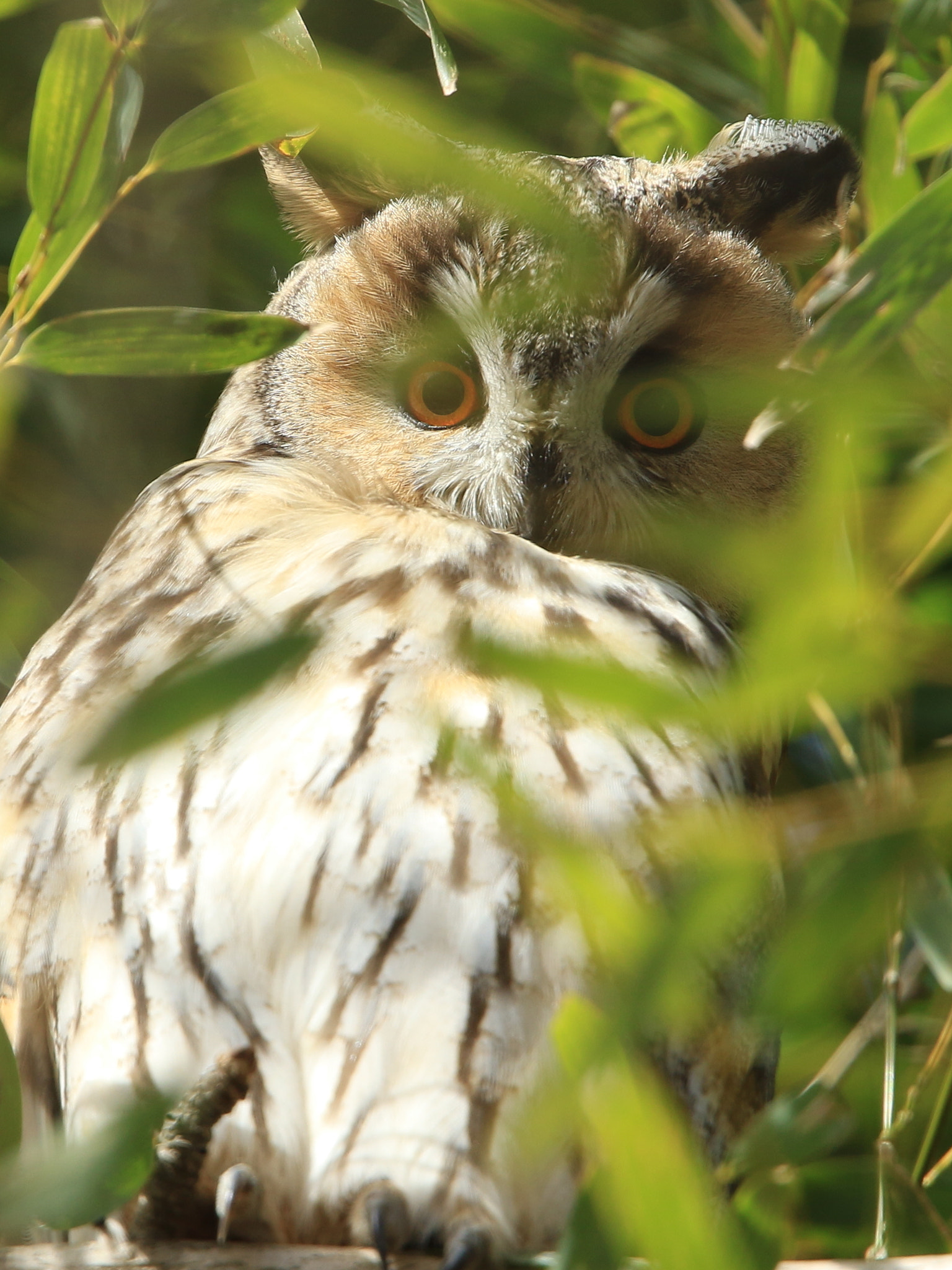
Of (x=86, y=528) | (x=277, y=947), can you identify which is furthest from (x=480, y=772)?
(x=86, y=528)

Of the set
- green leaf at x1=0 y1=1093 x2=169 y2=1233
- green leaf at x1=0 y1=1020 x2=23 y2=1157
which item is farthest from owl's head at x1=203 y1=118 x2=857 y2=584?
green leaf at x1=0 y1=1093 x2=169 y2=1233

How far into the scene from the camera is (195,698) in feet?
2.83

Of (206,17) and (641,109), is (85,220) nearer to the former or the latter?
(206,17)

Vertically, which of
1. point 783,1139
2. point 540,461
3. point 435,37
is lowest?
point 783,1139

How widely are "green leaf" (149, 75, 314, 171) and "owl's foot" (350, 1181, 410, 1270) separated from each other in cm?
89

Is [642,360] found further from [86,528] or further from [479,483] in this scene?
[86,528]

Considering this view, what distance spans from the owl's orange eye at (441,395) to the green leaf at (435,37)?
50 cm

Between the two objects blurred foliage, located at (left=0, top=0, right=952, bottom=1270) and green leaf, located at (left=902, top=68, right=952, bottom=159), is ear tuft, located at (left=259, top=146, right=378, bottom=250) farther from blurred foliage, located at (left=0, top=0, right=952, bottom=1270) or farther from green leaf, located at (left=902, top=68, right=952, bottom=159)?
green leaf, located at (left=902, top=68, right=952, bottom=159)

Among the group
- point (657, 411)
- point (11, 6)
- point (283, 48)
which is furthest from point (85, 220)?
point (657, 411)

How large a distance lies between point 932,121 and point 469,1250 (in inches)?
50.8

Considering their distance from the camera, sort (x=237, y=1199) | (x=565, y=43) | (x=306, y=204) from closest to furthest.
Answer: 1. (x=237, y=1199)
2. (x=565, y=43)
3. (x=306, y=204)

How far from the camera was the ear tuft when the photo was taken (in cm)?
197

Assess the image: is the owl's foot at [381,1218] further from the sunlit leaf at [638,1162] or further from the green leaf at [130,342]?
the green leaf at [130,342]

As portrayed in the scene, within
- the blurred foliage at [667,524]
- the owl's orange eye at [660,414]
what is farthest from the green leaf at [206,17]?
the owl's orange eye at [660,414]
